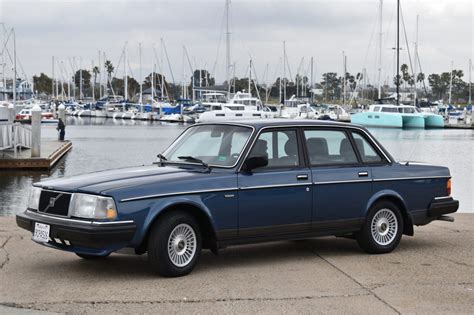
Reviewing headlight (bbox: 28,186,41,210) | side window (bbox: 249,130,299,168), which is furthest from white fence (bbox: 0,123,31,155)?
side window (bbox: 249,130,299,168)

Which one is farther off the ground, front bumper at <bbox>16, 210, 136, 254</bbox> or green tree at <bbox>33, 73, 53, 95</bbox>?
green tree at <bbox>33, 73, 53, 95</bbox>

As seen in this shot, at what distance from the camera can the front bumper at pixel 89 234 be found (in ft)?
24.8

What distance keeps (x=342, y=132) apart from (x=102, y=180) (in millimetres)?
3259

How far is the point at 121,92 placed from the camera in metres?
183

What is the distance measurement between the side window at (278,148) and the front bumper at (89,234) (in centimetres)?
191

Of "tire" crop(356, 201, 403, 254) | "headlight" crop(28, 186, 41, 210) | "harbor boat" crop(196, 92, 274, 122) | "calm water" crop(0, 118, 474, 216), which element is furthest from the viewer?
"harbor boat" crop(196, 92, 274, 122)

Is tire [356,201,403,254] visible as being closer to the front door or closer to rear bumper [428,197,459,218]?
rear bumper [428,197,459,218]

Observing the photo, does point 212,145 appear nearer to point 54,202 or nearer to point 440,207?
point 54,202

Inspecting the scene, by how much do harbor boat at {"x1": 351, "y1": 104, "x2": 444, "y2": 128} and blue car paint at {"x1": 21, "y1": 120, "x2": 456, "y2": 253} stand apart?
6705 centimetres

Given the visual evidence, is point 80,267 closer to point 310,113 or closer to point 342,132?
point 342,132

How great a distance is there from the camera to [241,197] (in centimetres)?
843

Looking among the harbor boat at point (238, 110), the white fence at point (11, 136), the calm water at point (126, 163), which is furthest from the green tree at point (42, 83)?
the white fence at point (11, 136)

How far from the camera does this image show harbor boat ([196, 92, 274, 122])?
3014 inches

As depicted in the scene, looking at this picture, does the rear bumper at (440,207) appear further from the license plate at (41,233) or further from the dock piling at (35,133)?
the dock piling at (35,133)
